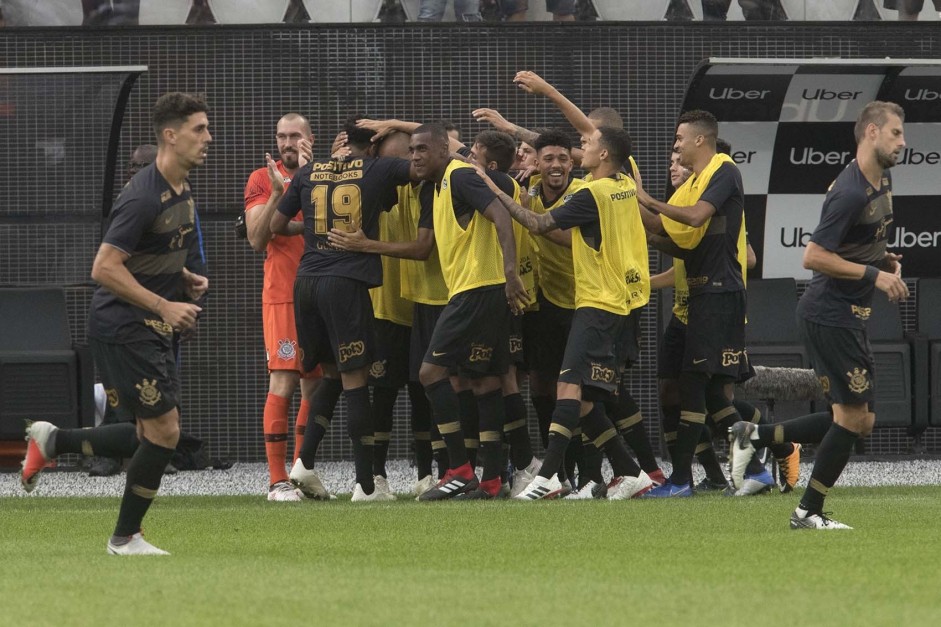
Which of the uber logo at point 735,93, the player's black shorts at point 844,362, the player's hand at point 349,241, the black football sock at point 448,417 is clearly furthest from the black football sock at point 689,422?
the uber logo at point 735,93

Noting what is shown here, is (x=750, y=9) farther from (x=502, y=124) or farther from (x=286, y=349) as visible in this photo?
(x=286, y=349)

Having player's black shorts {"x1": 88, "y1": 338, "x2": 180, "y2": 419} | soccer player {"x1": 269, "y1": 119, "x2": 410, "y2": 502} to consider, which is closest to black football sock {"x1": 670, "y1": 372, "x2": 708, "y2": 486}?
soccer player {"x1": 269, "y1": 119, "x2": 410, "y2": 502}

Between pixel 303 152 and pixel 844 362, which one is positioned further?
pixel 303 152

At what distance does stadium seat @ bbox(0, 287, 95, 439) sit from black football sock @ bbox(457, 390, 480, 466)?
2.97 m

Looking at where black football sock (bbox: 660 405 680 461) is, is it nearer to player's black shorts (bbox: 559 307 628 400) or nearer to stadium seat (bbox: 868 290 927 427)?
player's black shorts (bbox: 559 307 628 400)

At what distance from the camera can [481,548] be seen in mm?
7230

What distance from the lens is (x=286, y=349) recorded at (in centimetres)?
Result: 1062

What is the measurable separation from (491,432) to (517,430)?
410mm

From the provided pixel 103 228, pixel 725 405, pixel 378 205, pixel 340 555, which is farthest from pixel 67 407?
pixel 340 555

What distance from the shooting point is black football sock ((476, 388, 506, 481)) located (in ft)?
33.1

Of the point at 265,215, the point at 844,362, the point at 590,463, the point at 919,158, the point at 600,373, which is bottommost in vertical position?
the point at 590,463

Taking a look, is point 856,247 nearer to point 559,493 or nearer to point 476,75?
point 559,493

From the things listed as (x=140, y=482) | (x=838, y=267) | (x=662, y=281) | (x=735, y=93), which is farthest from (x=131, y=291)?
(x=735, y=93)

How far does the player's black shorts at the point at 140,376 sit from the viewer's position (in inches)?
273
